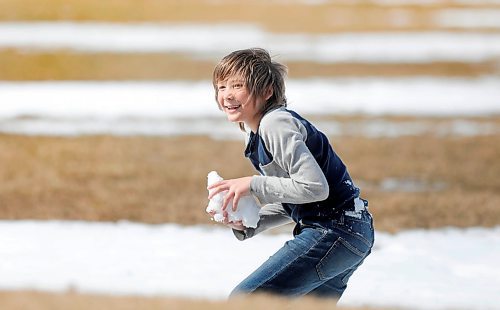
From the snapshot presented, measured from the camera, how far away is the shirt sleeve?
11.1 feet

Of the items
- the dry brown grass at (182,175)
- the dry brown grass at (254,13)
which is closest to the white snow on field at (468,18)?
the dry brown grass at (254,13)

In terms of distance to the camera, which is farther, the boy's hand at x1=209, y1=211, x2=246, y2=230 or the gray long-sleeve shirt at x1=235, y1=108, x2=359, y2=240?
the boy's hand at x1=209, y1=211, x2=246, y2=230

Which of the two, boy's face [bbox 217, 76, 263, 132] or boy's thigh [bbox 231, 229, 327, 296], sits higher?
boy's face [bbox 217, 76, 263, 132]

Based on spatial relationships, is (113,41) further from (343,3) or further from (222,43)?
(343,3)

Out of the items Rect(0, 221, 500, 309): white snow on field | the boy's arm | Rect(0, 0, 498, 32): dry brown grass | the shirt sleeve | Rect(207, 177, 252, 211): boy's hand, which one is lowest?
Rect(0, 0, 498, 32): dry brown grass

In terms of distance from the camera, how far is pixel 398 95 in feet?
43.1

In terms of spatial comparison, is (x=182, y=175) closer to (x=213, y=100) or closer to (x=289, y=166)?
(x=289, y=166)

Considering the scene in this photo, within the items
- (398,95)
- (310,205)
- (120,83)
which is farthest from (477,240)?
(120,83)

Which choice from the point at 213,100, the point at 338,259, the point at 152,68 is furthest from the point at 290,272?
the point at 152,68

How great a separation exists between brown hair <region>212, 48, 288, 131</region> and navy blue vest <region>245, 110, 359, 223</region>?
0.40ft

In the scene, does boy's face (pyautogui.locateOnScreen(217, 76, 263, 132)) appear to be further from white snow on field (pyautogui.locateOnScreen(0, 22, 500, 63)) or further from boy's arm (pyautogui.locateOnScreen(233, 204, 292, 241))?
white snow on field (pyautogui.locateOnScreen(0, 22, 500, 63))

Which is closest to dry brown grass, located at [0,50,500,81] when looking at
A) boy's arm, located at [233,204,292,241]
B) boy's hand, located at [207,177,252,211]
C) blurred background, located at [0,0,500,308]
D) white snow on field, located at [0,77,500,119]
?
blurred background, located at [0,0,500,308]

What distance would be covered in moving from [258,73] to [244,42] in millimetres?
16724

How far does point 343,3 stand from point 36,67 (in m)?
15.8
